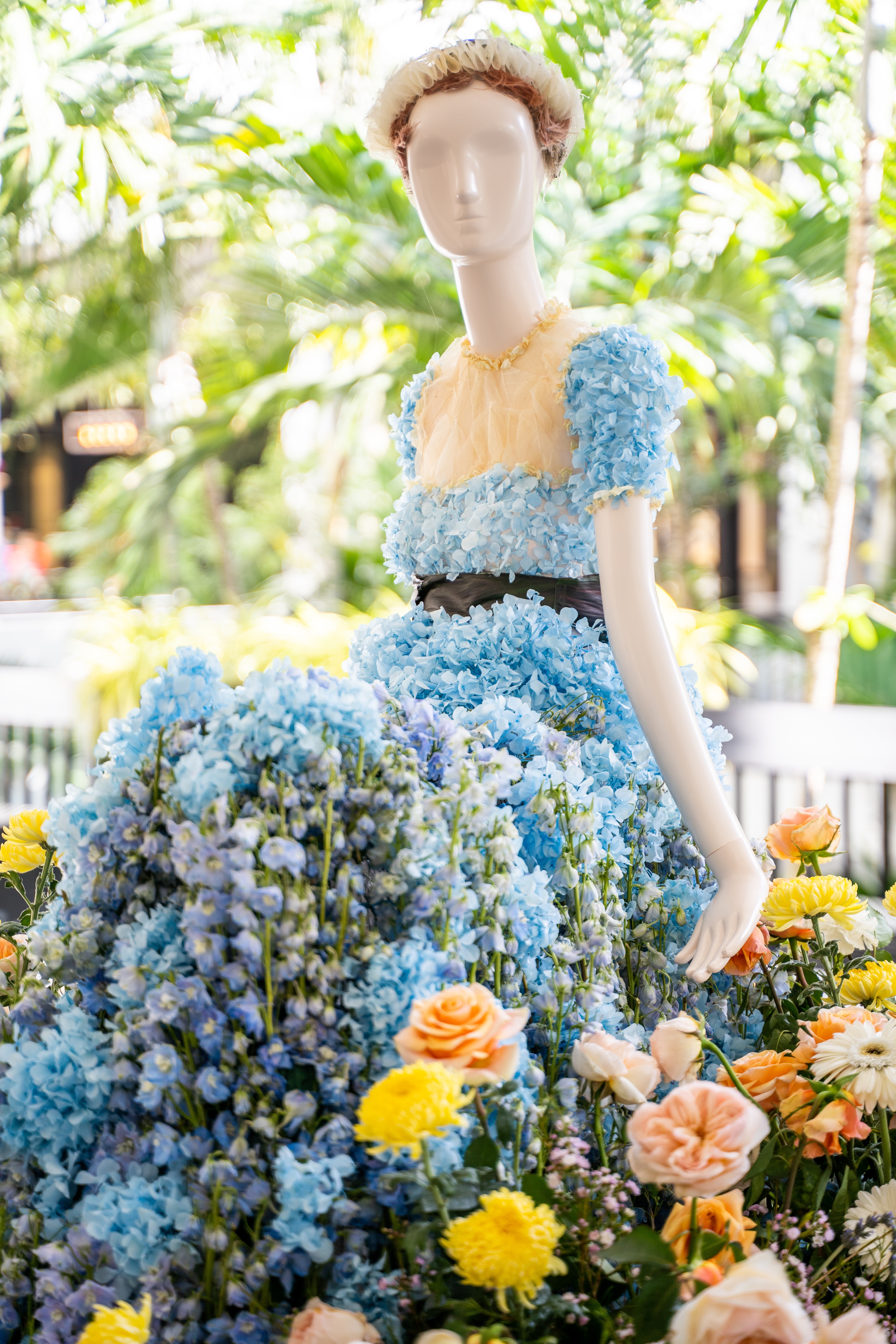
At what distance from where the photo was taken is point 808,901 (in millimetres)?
1246

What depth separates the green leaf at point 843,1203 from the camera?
1056 millimetres

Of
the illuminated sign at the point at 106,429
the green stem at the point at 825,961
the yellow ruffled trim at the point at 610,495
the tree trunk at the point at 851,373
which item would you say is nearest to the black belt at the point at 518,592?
the yellow ruffled trim at the point at 610,495

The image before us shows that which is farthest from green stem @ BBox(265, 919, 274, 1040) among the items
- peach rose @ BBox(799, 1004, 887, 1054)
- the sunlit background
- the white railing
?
the sunlit background

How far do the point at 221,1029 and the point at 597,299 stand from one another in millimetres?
4019

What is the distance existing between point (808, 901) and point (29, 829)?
942 mm

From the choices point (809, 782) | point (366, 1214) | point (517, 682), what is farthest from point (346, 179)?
point (366, 1214)

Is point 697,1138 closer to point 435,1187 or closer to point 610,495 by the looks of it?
point 435,1187

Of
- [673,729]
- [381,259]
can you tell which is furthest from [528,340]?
[381,259]

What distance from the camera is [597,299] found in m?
4.37

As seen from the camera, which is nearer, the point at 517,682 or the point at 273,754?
the point at 273,754

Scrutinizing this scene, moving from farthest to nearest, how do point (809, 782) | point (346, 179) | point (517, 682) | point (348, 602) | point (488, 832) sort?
point (348, 602) → point (346, 179) → point (809, 782) → point (517, 682) → point (488, 832)

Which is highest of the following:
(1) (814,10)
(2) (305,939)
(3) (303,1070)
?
(1) (814,10)

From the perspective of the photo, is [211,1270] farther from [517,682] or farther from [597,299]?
[597,299]

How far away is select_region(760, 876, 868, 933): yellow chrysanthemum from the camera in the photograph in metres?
1.25
